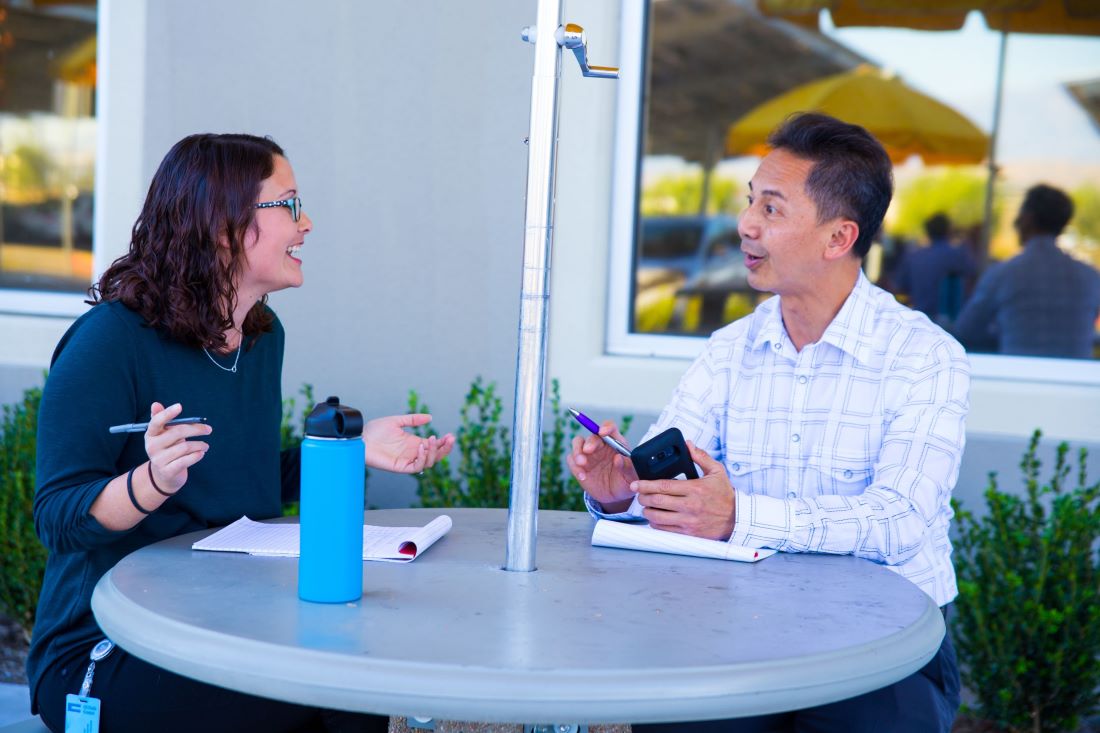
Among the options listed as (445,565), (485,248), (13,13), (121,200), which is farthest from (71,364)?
(13,13)

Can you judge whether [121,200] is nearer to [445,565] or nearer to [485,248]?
[485,248]

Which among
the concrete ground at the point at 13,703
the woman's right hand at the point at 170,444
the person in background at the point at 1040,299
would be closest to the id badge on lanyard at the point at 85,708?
the woman's right hand at the point at 170,444

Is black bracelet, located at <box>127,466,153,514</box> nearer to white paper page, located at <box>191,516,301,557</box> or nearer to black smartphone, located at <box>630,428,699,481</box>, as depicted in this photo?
white paper page, located at <box>191,516,301,557</box>

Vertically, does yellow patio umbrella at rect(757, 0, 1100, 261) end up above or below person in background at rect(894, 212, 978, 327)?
above

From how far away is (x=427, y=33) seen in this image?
354cm

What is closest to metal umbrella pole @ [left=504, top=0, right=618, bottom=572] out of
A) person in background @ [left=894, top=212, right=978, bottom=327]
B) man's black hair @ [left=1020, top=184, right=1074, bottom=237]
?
man's black hair @ [left=1020, top=184, right=1074, bottom=237]

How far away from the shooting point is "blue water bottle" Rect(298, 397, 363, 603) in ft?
4.41

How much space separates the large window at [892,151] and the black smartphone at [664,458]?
3150mm

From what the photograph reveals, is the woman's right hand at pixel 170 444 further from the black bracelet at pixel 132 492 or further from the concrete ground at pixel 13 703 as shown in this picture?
the concrete ground at pixel 13 703

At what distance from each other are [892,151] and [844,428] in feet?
19.5

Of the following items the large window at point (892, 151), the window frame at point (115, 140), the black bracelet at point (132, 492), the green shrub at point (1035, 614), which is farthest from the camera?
the large window at point (892, 151)

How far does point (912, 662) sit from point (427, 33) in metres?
2.71

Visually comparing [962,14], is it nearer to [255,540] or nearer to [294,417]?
[294,417]

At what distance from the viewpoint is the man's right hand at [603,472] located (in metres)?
2.05
